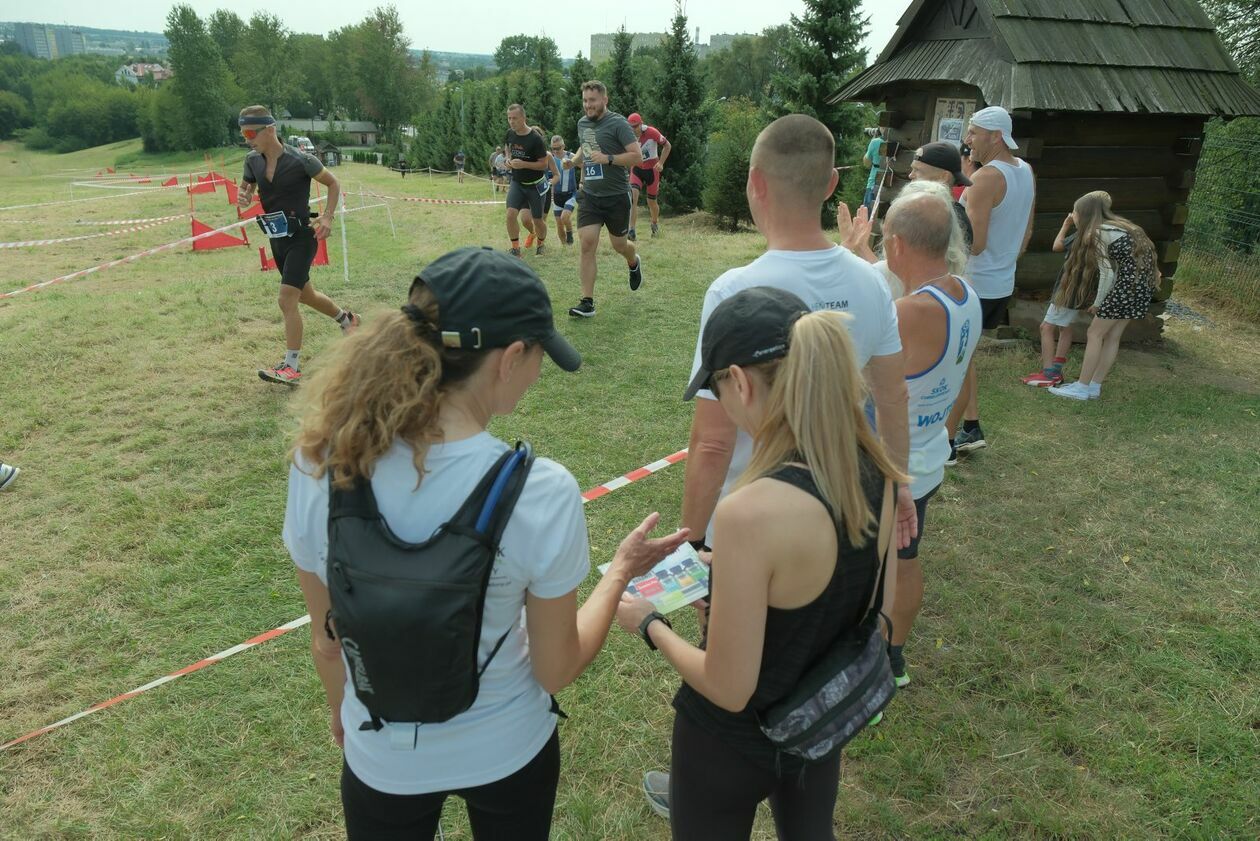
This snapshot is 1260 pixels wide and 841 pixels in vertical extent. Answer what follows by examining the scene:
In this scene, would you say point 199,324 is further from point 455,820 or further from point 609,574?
point 609,574

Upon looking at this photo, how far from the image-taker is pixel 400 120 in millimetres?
93125

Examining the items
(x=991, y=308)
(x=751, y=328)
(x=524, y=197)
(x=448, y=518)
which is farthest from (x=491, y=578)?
(x=524, y=197)

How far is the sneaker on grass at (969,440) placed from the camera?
5562mm

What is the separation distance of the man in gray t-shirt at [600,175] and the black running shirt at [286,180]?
2.68 metres

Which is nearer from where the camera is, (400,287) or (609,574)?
(609,574)

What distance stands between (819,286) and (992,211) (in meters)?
3.84

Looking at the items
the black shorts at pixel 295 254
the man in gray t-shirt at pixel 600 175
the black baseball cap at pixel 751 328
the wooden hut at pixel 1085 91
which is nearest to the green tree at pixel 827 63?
the wooden hut at pixel 1085 91

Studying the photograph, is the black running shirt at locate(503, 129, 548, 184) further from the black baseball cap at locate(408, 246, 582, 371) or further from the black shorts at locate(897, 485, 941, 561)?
the black baseball cap at locate(408, 246, 582, 371)

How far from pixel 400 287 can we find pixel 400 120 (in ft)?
308

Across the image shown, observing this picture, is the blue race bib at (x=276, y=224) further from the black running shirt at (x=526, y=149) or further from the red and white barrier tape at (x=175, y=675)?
the black running shirt at (x=526, y=149)

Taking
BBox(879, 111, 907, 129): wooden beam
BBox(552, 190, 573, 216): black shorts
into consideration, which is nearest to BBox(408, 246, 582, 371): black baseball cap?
BBox(879, 111, 907, 129): wooden beam

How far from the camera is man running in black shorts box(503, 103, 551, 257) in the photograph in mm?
9945

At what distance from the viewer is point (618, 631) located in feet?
12.5

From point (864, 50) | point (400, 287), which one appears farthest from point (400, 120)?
point (400, 287)
